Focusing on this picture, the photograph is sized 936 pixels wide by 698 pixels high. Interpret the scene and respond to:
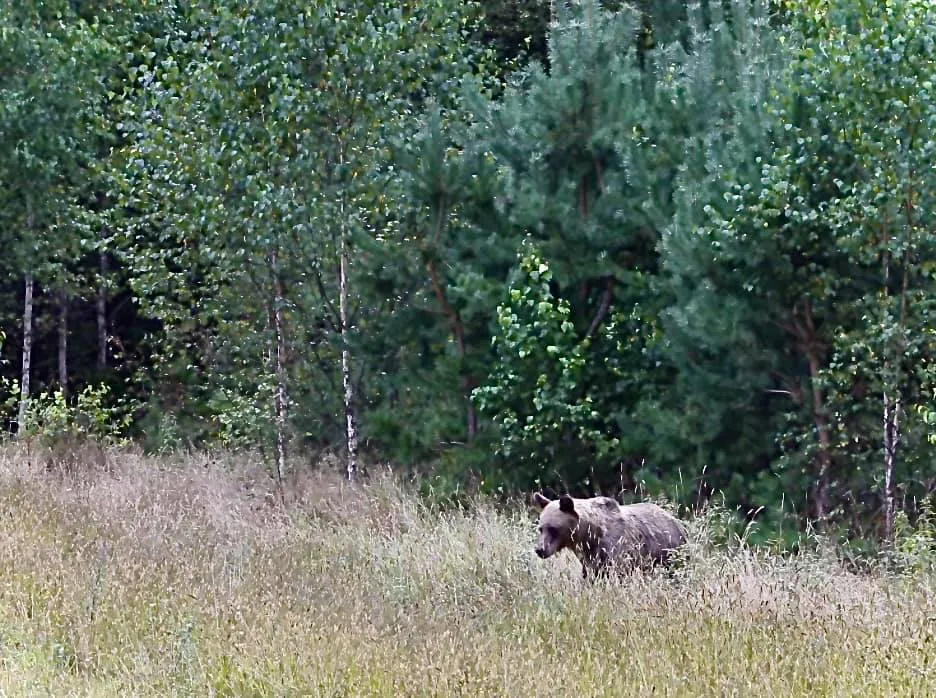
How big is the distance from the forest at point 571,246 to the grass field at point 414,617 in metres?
1.68

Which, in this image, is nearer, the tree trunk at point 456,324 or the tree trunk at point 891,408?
the tree trunk at point 891,408

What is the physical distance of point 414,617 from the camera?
757cm

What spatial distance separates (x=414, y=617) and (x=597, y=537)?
1.59 metres

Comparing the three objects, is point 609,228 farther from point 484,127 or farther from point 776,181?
point 776,181

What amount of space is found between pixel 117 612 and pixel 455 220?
6.60m

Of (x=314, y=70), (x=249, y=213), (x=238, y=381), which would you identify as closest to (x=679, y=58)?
(x=314, y=70)

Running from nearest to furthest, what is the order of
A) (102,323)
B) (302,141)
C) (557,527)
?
1. (557,527)
2. (302,141)
3. (102,323)

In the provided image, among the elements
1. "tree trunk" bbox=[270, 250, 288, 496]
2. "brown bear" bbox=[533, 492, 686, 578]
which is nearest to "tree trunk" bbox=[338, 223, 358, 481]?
"tree trunk" bbox=[270, 250, 288, 496]

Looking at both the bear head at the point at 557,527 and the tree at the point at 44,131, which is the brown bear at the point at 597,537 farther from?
the tree at the point at 44,131

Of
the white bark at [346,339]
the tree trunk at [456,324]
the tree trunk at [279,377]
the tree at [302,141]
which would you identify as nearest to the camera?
the tree trunk at [456,324]

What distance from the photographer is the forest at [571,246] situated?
9875mm

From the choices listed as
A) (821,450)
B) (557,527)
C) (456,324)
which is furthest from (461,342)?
(557,527)

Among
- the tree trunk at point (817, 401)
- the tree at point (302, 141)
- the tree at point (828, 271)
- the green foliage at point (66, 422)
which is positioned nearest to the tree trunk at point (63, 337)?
the green foliage at point (66, 422)

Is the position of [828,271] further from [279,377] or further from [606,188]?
[279,377]
